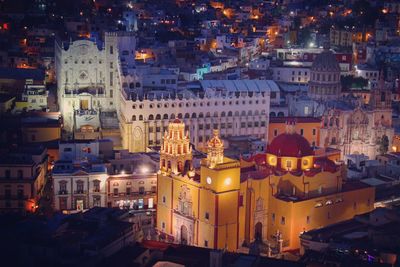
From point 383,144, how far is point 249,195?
90.1 ft

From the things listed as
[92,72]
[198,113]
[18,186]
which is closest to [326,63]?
[198,113]

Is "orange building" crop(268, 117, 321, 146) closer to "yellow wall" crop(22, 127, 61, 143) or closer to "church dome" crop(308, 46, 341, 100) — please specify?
"church dome" crop(308, 46, 341, 100)

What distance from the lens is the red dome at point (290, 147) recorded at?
56.2 meters

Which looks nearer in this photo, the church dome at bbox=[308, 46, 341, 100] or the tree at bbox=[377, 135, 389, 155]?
the tree at bbox=[377, 135, 389, 155]

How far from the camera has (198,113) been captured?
75812 millimetres

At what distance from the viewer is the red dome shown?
184 feet

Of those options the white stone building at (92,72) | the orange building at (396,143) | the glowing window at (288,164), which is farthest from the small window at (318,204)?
the white stone building at (92,72)

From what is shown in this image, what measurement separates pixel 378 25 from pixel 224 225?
77863mm

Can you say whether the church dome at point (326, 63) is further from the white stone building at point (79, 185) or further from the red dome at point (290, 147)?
the white stone building at point (79, 185)

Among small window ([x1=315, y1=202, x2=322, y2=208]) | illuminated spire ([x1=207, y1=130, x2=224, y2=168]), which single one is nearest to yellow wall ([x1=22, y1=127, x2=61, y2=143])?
illuminated spire ([x1=207, y1=130, x2=224, y2=168])

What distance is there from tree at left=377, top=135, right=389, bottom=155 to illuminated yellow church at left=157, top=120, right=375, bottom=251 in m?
18.6

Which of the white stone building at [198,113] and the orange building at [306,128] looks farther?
the orange building at [306,128]

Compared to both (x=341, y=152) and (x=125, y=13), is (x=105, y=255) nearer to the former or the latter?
(x=341, y=152)

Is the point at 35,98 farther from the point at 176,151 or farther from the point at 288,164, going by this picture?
the point at 288,164
